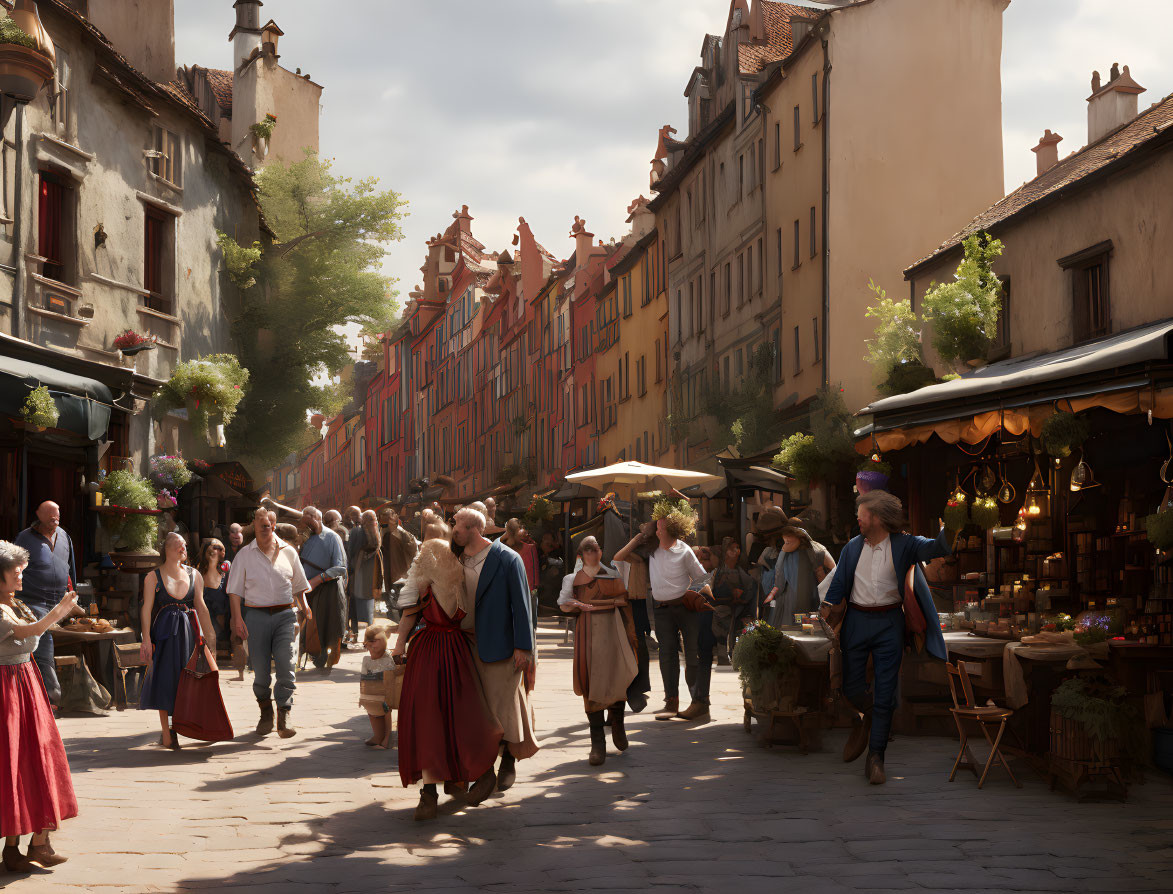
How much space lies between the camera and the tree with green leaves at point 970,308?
21.2m

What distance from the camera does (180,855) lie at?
7703 mm

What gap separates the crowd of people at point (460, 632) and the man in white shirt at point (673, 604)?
0.02 meters

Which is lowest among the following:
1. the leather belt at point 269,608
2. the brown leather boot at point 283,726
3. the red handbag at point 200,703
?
the brown leather boot at point 283,726

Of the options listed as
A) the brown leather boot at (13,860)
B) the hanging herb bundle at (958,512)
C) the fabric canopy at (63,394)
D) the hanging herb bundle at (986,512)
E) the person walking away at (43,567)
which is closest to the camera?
the brown leather boot at (13,860)

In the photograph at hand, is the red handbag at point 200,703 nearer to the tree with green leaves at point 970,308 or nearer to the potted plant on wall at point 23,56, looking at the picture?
the potted plant on wall at point 23,56

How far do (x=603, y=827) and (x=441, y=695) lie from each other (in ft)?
4.53

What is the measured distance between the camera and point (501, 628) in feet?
30.8

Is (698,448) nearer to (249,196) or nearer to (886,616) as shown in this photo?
(249,196)

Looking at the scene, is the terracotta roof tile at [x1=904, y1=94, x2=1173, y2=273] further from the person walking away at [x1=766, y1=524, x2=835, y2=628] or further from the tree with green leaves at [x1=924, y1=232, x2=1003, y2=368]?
the person walking away at [x1=766, y1=524, x2=835, y2=628]

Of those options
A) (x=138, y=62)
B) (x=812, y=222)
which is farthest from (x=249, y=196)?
(x=812, y=222)

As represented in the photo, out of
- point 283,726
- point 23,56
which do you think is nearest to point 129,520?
point 23,56

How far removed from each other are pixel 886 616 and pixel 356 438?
93235 mm

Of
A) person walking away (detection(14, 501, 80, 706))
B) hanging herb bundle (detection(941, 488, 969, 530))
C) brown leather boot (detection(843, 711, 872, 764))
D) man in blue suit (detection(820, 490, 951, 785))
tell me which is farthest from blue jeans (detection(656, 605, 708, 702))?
person walking away (detection(14, 501, 80, 706))

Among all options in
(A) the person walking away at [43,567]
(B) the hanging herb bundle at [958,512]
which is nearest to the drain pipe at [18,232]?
(A) the person walking away at [43,567]
